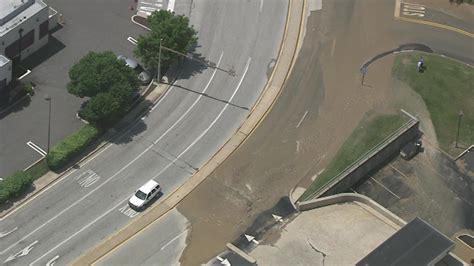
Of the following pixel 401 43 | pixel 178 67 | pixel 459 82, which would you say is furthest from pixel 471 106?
pixel 178 67

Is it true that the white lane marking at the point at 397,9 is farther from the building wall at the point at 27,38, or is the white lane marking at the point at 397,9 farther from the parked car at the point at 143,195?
the building wall at the point at 27,38

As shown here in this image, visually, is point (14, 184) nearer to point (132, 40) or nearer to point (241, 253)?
point (241, 253)

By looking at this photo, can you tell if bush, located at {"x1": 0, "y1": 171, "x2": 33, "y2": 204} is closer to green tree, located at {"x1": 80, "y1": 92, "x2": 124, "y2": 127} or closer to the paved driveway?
the paved driveway

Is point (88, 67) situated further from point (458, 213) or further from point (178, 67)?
point (458, 213)

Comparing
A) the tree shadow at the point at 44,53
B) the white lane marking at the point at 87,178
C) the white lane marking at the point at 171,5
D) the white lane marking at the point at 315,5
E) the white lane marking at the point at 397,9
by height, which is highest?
the white lane marking at the point at 397,9

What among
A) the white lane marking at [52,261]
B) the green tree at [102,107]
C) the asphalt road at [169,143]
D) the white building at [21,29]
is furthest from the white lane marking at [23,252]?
the white building at [21,29]
